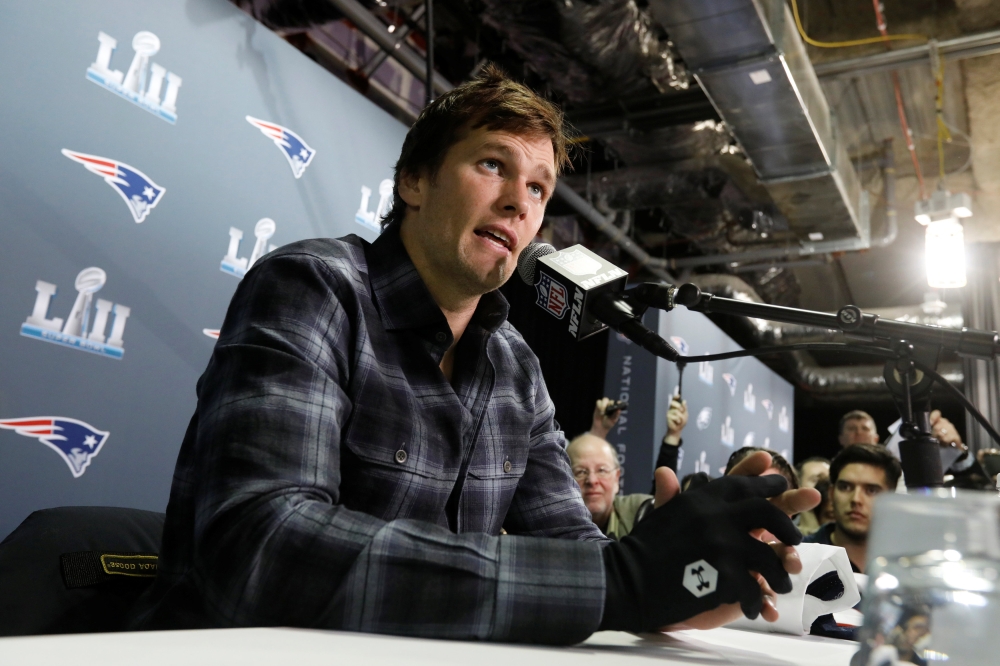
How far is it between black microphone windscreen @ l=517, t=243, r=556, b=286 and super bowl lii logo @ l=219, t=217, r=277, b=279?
55.5 inches

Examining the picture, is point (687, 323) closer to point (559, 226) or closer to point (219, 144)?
point (559, 226)

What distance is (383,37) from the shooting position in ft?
12.1

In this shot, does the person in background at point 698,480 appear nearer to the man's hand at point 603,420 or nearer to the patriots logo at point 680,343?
the man's hand at point 603,420

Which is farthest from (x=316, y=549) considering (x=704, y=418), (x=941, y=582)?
(x=704, y=418)

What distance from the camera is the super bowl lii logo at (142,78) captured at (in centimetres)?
210

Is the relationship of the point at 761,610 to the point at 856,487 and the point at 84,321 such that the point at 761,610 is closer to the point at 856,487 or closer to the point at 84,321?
the point at 84,321

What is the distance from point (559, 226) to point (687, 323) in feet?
4.12

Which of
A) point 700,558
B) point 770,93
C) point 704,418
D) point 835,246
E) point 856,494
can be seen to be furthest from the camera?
point 704,418

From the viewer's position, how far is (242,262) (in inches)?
98.7

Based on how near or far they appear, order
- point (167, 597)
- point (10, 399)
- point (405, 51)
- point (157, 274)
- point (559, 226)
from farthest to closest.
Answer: point (559, 226) → point (405, 51) → point (157, 274) → point (10, 399) → point (167, 597)

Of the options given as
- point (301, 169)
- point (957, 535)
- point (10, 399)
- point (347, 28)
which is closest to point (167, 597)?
point (957, 535)

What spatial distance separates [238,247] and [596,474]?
6.74ft

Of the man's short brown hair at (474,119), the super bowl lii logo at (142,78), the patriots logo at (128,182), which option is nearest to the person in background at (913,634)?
the man's short brown hair at (474,119)

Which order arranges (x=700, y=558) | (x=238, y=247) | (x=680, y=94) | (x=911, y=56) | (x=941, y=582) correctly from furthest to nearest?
(x=680, y=94), (x=911, y=56), (x=238, y=247), (x=700, y=558), (x=941, y=582)
